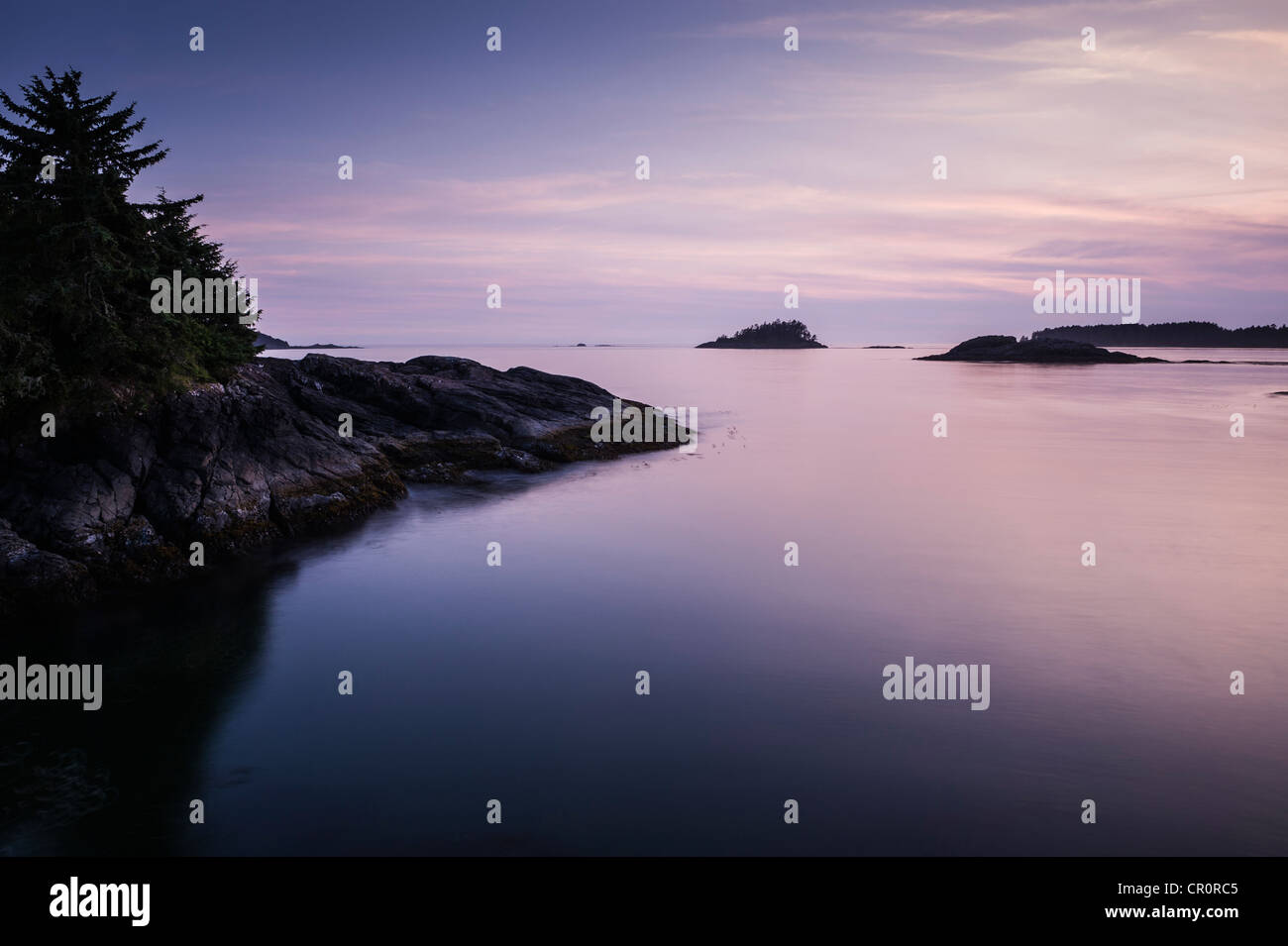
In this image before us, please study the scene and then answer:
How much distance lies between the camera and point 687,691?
1337 centimetres

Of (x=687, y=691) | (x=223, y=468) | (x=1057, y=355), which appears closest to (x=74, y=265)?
(x=223, y=468)

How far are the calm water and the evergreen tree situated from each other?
6.37 meters

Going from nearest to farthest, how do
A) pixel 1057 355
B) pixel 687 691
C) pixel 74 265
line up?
pixel 687 691, pixel 74 265, pixel 1057 355

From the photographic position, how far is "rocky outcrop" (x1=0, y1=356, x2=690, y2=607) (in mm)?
16891

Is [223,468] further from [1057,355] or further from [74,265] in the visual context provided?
[1057,355]

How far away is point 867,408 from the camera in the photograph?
70938mm

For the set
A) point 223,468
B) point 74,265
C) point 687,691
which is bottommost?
point 687,691

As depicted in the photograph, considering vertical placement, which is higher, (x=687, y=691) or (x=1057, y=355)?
(x=1057, y=355)

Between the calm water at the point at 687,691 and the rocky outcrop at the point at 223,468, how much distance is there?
1661mm

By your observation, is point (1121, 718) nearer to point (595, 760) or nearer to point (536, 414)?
point (595, 760)

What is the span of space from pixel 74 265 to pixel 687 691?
18.5 metres

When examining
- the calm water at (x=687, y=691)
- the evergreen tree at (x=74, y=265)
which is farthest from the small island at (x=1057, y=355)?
the evergreen tree at (x=74, y=265)

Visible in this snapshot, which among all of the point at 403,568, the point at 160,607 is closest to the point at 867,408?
the point at 403,568

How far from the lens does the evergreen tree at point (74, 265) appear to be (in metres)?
18.2
